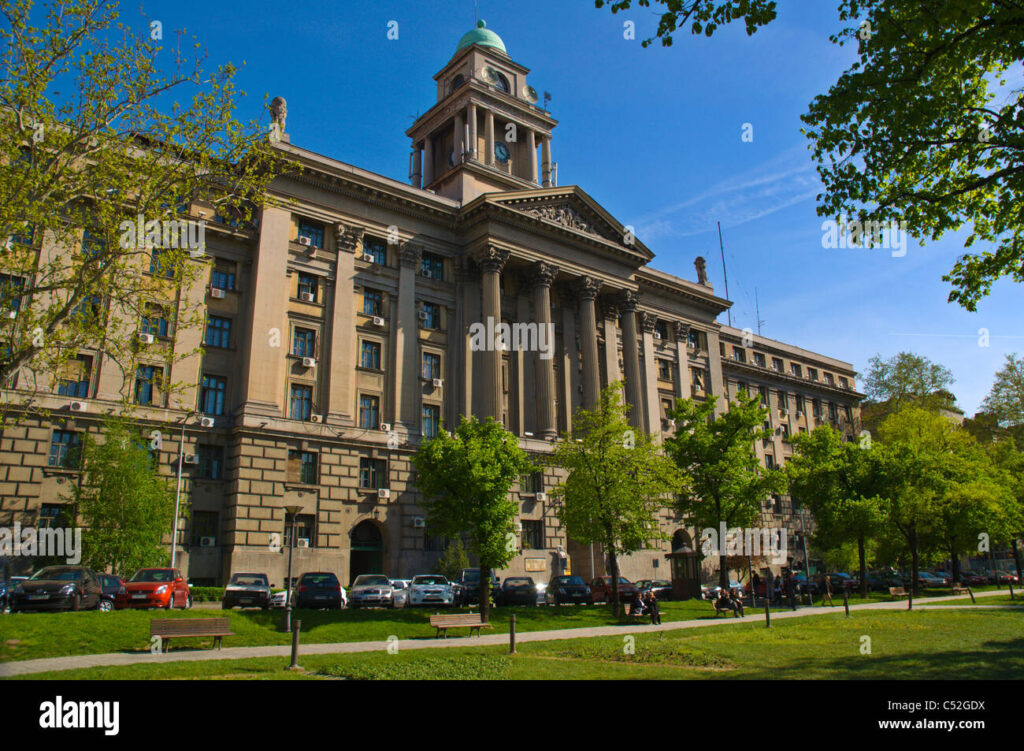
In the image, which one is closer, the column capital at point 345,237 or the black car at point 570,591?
the black car at point 570,591

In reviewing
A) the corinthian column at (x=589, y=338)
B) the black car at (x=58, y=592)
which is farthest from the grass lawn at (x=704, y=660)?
the corinthian column at (x=589, y=338)

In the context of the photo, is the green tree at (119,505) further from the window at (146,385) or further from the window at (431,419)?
the window at (431,419)

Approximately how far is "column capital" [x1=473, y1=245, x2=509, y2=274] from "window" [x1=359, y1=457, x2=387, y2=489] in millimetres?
14812

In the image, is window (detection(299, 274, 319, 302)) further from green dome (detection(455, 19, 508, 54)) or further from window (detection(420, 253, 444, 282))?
green dome (detection(455, 19, 508, 54))

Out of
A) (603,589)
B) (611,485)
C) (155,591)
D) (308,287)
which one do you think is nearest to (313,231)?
(308,287)

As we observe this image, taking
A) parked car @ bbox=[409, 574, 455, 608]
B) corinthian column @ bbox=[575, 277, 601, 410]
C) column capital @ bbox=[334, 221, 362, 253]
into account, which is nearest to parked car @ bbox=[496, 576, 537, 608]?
parked car @ bbox=[409, 574, 455, 608]

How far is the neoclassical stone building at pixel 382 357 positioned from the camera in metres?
36.2

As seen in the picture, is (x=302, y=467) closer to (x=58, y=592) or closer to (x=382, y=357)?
(x=382, y=357)

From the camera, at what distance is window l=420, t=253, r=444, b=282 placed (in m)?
47.8

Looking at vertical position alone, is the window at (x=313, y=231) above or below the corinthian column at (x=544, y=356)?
above

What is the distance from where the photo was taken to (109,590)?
25969mm

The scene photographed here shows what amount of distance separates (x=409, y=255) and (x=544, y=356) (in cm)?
1164

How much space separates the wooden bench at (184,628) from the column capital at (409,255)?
30.5 metres

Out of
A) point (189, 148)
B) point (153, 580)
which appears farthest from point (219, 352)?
point (189, 148)
